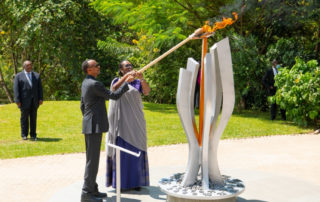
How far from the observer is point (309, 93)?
11.7 meters

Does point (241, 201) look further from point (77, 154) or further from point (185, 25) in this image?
point (185, 25)

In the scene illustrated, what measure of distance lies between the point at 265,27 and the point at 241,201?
508 inches

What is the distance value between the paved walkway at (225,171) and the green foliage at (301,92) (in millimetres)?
1808

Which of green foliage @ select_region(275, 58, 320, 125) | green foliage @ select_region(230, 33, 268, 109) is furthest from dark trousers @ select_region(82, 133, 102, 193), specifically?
green foliage @ select_region(230, 33, 268, 109)

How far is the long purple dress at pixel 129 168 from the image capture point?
5.95 metres

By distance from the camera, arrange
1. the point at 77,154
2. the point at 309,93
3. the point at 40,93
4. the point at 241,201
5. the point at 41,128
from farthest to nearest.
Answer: the point at 41,128
the point at 309,93
the point at 40,93
the point at 77,154
the point at 241,201

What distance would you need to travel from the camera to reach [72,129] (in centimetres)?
1234

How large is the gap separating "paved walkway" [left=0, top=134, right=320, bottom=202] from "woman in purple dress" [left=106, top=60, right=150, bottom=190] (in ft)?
0.81

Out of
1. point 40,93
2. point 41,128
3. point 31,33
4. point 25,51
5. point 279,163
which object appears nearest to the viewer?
point 279,163

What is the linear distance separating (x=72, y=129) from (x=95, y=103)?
23.6ft

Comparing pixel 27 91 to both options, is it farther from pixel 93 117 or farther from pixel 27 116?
pixel 93 117

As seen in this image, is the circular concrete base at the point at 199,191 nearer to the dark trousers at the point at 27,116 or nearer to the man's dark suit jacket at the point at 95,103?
the man's dark suit jacket at the point at 95,103

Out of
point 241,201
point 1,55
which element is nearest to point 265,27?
point 241,201

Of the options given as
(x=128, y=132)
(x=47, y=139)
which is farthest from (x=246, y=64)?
(x=128, y=132)
